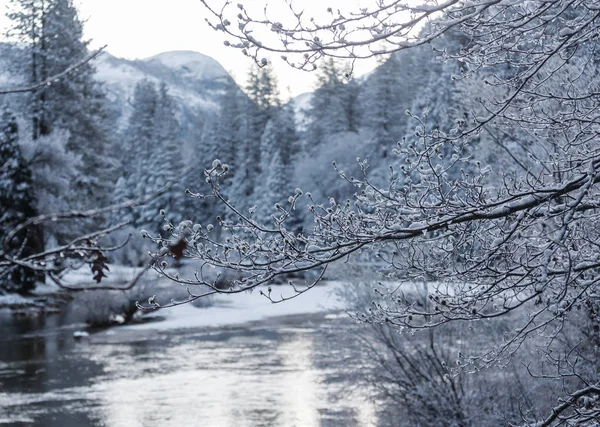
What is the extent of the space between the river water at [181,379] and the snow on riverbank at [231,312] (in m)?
2.00

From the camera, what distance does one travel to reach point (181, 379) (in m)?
15.7

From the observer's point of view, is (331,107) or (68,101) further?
(331,107)

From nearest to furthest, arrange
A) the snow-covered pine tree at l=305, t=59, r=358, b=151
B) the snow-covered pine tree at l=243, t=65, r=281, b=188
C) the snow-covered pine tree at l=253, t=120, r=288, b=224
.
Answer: the snow-covered pine tree at l=253, t=120, r=288, b=224
the snow-covered pine tree at l=305, t=59, r=358, b=151
the snow-covered pine tree at l=243, t=65, r=281, b=188

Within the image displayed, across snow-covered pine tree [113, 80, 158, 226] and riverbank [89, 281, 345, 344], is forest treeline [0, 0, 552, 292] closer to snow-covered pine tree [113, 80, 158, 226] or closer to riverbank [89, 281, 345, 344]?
snow-covered pine tree [113, 80, 158, 226]

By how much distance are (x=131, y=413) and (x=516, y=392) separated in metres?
7.04

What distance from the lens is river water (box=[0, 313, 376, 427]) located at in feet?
41.7

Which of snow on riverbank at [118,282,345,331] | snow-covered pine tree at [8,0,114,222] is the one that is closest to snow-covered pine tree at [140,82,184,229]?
snow-covered pine tree at [8,0,114,222]

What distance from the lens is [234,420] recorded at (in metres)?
12.6

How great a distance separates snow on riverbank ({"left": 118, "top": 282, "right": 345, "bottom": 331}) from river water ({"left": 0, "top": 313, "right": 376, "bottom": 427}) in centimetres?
200

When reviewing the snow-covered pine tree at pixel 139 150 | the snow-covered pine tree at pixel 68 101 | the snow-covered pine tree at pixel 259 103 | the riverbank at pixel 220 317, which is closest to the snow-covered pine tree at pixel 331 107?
the snow-covered pine tree at pixel 259 103

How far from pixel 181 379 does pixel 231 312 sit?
10828 mm

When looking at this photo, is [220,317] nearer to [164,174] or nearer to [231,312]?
[231,312]

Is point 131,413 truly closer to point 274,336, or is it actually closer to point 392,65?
point 274,336

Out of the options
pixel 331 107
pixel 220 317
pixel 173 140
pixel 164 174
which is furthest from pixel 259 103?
pixel 220 317
